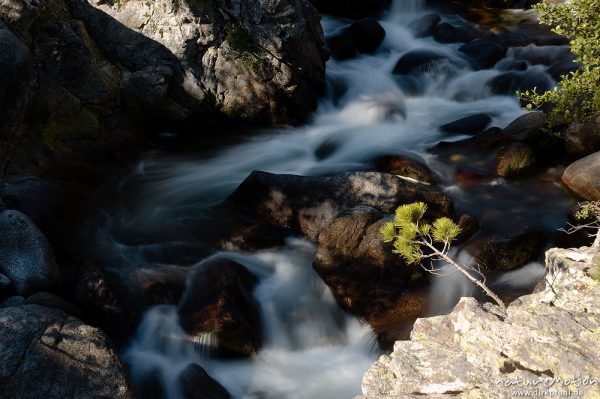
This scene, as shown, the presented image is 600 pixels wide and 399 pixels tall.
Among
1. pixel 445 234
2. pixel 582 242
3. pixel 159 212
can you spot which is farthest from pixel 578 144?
pixel 159 212

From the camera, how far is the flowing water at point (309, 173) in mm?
8094

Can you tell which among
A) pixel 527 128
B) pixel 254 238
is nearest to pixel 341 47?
pixel 527 128

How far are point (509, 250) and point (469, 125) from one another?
19.4ft

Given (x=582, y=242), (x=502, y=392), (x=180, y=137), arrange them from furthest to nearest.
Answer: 1. (x=180, y=137)
2. (x=582, y=242)
3. (x=502, y=392)

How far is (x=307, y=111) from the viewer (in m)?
15.7

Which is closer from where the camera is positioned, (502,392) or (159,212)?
(502,392)

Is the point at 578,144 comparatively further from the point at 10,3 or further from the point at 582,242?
the point at 10,3

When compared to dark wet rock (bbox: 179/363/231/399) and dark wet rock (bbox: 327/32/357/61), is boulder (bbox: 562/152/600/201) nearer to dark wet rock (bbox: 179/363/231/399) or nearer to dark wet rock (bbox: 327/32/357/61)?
dark wet rock (bbox: 179/363/231/399)

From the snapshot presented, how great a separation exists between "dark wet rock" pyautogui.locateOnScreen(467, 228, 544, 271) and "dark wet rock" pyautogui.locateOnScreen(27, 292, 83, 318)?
22.1ft

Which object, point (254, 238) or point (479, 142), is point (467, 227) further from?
point (254, 238)

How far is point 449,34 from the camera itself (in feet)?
65.3

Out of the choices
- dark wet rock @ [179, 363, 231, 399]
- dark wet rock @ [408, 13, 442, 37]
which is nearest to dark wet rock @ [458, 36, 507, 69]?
dark wet rock @ [408, 13, 442, 37]

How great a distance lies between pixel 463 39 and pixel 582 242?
12075 millimetres

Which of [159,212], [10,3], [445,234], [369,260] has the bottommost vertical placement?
[369,260]
